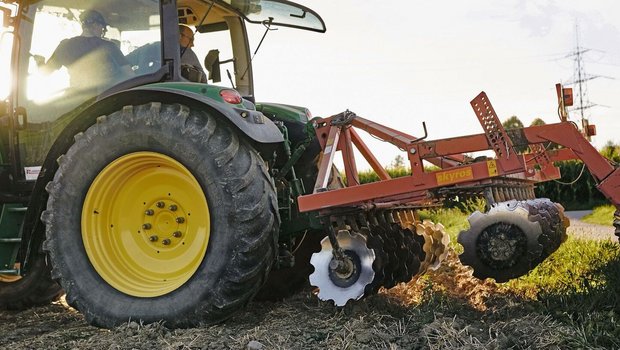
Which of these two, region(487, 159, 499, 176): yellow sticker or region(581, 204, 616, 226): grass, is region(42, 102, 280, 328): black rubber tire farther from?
region(581, 204, 616, 226): grass

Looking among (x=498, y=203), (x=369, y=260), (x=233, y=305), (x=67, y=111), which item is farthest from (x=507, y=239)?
(x=67, y=111)

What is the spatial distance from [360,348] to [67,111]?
9.15 feet

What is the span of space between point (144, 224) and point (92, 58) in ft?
4.26

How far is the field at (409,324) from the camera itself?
3.25 m

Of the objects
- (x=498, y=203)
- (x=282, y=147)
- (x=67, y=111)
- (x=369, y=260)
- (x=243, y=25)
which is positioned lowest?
(x=369, y=260)

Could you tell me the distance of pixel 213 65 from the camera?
580 cm

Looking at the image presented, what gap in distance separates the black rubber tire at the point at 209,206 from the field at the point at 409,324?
151 millimetres

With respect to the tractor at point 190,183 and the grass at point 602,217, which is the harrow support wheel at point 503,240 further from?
the grass at point 602,217

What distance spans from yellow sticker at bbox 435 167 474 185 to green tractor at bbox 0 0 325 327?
33.2 inches

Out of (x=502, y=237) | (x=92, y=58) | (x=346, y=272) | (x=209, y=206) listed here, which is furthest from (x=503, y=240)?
(x=92, y=58)

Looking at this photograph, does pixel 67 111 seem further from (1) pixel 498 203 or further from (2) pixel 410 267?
(1) pixel 498 203

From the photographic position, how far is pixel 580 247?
23.2 feet

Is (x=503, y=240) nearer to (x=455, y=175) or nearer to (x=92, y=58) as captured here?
(x=455, y=175)

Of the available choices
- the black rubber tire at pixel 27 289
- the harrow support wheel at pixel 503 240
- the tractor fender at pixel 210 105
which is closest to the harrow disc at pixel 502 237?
the harrow support wheel at pixel 503 240
